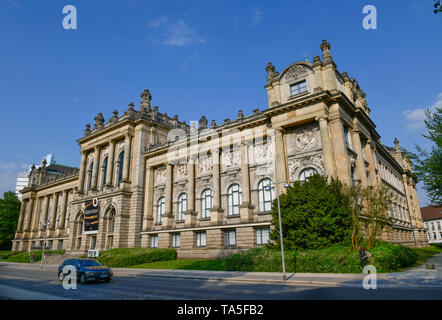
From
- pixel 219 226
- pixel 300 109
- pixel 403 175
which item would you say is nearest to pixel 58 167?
pixel 219 226

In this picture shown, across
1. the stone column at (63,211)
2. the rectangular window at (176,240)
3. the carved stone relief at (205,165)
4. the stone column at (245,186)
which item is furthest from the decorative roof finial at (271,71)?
the stone column at (63,211)

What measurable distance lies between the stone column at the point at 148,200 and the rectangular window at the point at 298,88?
955 inches

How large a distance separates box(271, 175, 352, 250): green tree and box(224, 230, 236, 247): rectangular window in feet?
33.9

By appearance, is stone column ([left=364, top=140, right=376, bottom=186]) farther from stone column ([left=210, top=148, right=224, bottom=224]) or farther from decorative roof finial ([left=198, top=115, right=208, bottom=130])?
decorative roof finial ([left=198, top=115, right=208, bottom=130])

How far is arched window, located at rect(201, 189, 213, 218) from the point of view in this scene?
37.2 m

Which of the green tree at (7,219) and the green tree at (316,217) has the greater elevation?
the green tree at (7,219)

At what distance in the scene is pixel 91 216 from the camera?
45.2 m

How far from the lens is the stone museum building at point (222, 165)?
99.1ft

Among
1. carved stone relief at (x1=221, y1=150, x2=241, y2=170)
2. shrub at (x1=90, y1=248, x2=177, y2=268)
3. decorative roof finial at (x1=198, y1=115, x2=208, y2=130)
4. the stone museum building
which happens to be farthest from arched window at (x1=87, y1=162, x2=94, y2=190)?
carved stone relief at (x1=221, y1=150, x2=241, y2=170)

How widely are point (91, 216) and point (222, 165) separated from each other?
23523 millimetres

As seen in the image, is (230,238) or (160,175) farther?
(160,175)

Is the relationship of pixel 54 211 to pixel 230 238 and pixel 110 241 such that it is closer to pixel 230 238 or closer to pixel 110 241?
pixel 110 241

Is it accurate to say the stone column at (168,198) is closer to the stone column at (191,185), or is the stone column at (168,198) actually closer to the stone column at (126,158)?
the stone column at (191,185)

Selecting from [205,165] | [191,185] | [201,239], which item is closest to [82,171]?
[191,185]
